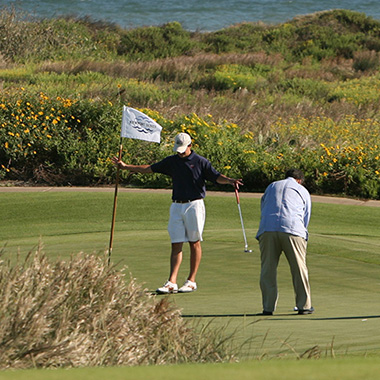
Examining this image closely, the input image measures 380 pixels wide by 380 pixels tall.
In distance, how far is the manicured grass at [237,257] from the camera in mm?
7141

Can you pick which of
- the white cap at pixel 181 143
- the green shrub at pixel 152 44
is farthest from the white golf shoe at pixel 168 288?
the green shrub at pixel 152 44

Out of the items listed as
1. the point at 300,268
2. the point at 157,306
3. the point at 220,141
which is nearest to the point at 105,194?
the point at 220,141

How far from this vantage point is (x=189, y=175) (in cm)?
994

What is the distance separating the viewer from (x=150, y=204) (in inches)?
726

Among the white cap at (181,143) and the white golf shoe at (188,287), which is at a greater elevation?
the white cap at (181,143)

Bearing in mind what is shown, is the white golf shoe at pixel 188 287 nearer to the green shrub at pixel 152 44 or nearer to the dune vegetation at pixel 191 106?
the dune vegetation at pixel 191 106

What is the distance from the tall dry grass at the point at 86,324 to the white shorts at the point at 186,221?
2.68 metres

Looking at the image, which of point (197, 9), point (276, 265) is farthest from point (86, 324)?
point (197, 9)

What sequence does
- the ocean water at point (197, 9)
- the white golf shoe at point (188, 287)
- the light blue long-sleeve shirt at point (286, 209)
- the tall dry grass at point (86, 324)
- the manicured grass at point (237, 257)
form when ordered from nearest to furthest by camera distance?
the tall dry grass at point (86, 324) → the manicured grass at point (237, 257) → the light blue long-sleeve shirt at point (286, 209) → the white golf shoe at point (188, 287) → the ocean water at point (197, 9)

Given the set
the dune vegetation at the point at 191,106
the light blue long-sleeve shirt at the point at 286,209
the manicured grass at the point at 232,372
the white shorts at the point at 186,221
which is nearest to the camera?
the manicured grass at the point at 232,372

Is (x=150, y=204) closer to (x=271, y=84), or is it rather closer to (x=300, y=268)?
(x=300, y=268)

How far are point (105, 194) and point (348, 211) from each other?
205 inches

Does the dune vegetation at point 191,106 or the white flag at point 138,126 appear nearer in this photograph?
the white flag at point 138,126

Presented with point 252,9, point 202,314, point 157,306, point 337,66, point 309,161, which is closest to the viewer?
point 157,306
